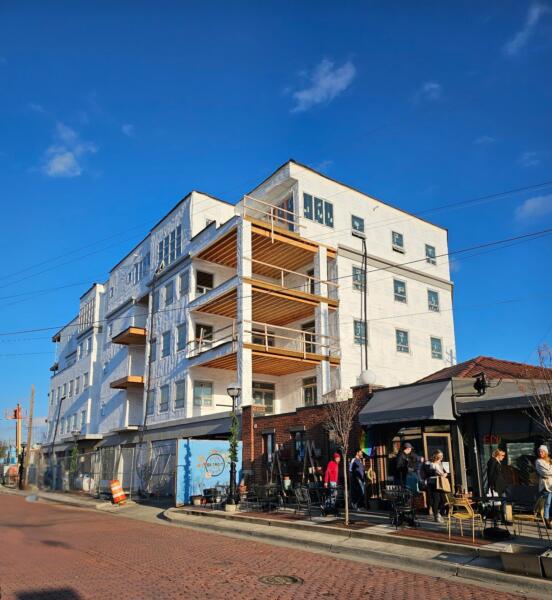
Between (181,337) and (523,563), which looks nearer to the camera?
(523,563)

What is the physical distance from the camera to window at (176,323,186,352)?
97.5 ft

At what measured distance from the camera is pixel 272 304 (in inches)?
1090

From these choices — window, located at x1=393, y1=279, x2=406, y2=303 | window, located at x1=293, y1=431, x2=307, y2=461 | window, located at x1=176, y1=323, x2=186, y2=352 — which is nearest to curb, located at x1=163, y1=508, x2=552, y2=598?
window, located at x1=293, y1=431, x2=307, y2=461

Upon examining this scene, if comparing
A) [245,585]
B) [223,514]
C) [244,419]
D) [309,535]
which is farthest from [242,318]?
[245,585]

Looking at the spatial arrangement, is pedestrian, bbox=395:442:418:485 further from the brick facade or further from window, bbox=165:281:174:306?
window, bbox=165:281:174:306

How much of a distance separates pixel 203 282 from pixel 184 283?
3.57 ft

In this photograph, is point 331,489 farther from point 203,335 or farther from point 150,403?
point 150,403

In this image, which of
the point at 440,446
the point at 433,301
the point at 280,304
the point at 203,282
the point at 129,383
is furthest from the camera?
the point at 129,383

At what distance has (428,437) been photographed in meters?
16.0

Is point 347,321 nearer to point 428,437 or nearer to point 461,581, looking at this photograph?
point 428,437

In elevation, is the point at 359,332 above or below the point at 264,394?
above

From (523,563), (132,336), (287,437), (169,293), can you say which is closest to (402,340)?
(287,437)

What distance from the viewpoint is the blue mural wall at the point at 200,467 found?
68.6 ft

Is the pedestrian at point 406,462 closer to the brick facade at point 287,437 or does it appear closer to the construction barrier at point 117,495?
the brick facade at point 287,437
